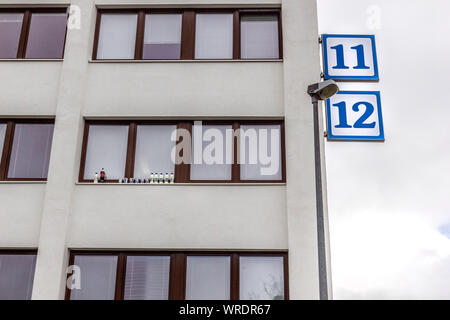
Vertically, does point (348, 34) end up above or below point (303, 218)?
above


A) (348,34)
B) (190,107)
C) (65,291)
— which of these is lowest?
(65,291)

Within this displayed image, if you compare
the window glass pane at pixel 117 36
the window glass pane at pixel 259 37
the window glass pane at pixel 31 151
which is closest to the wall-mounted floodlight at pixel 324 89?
the window glass pane at pixel 259 37

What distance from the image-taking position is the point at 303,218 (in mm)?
10883

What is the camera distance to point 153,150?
1198cm

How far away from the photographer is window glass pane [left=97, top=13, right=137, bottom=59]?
12.9 meters

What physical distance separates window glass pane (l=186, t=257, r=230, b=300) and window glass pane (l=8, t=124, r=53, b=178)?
4.21 metres

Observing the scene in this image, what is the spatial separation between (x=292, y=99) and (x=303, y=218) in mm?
2913

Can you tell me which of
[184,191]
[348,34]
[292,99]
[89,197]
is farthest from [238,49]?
[89,197]

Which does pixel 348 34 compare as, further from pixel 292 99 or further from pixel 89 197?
pixel 89 197

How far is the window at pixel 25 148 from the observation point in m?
11.8

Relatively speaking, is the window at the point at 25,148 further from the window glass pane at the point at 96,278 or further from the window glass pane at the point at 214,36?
the window glass pane at the point at 214,36

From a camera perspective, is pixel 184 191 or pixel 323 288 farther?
pixel 184 191

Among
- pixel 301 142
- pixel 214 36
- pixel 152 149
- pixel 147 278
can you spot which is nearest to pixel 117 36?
pixel 214 36

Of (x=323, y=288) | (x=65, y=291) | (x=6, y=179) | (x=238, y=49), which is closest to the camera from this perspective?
(x=323, y=288)
